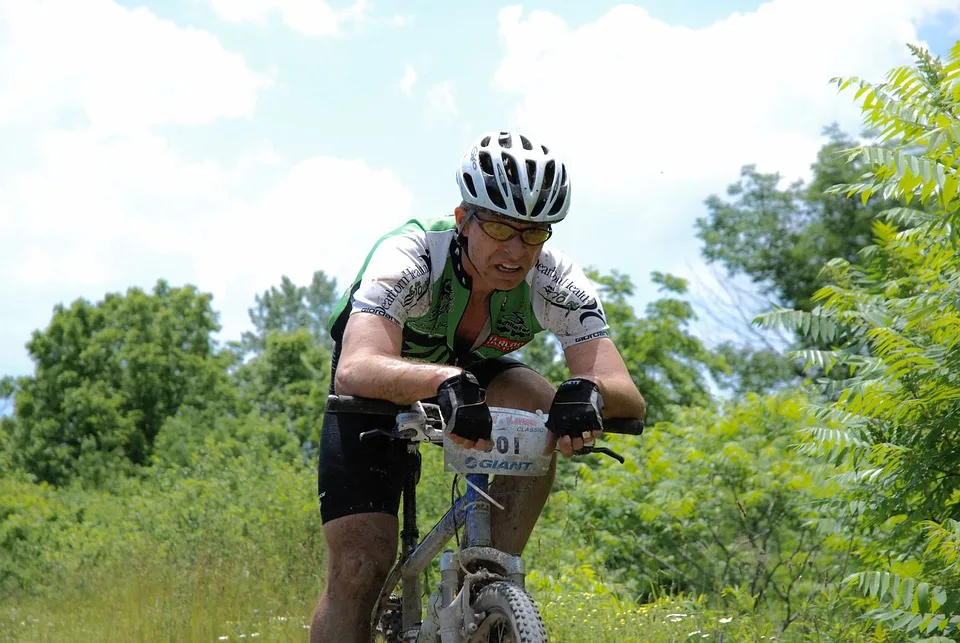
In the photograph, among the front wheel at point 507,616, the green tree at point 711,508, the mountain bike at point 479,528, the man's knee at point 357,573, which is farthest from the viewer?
the green tree at point 711,508

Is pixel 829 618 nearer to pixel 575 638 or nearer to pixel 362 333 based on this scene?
pixel 575 638

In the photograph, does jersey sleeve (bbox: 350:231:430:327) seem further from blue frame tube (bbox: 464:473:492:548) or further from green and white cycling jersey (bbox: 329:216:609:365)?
blue frame tube (bbox: 464:473:492:548)

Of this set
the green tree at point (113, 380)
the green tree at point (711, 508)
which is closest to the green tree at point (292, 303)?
the green tree at point (113, 380)

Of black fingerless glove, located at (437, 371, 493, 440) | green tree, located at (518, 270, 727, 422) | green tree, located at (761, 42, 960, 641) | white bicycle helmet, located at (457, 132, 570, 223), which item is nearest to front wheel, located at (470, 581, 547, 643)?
black fingerless glove, located at (437, 371, 493, 440)

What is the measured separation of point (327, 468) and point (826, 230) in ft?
93.1

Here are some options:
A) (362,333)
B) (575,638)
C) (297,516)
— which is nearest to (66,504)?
(297,516)

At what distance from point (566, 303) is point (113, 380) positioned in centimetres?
3371

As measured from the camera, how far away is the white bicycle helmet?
3758 mm

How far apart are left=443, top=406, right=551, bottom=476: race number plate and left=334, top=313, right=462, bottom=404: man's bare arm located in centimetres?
19

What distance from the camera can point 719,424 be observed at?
31.8 feet

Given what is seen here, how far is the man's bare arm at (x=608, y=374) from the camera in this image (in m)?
3.73

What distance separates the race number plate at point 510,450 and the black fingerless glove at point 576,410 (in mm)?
62

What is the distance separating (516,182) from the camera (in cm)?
378

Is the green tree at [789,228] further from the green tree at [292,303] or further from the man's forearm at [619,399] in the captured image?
the green tree at [292,303]
